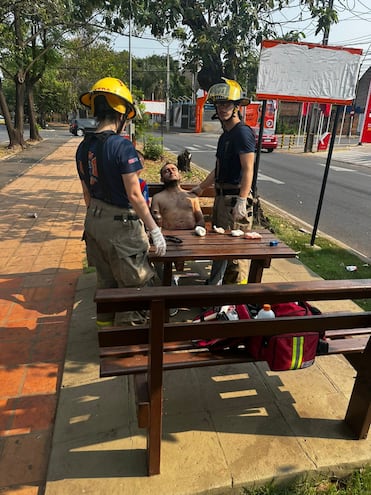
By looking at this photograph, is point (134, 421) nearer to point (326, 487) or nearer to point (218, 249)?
point (326, 487)

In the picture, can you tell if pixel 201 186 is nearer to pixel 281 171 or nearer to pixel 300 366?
pixel 300 366

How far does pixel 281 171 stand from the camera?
49.0 ft

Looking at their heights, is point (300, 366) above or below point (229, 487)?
above

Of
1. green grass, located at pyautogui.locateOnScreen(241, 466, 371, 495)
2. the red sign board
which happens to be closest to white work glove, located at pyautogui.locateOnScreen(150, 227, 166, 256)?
green grass, located at pyautogui.locateOnScreen(241, 466, 371, 495)

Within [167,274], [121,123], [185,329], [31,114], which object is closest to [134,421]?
[185,329]

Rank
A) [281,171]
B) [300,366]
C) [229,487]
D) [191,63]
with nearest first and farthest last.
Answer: [229,487]
[300,366]
[191,63]
[281,171]

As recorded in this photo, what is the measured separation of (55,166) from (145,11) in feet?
31.8

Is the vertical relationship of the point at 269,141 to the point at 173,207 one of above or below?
below

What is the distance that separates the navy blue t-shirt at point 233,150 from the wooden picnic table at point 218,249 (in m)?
0.51

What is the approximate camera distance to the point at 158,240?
2.61m

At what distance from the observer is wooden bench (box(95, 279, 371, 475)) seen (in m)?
1.67

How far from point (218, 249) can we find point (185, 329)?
136 cm

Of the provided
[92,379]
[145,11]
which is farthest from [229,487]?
[145,11]

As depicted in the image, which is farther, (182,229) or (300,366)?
(182,229)
